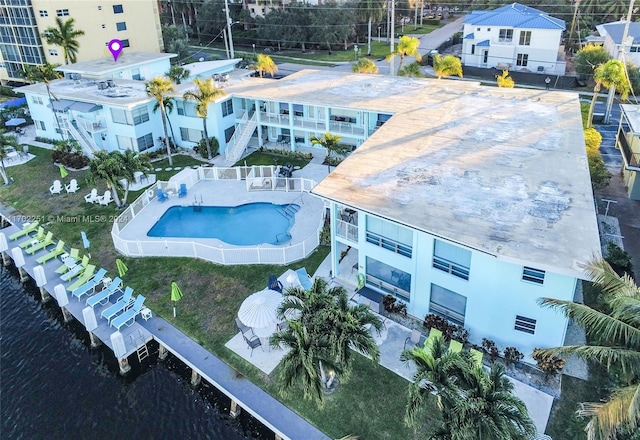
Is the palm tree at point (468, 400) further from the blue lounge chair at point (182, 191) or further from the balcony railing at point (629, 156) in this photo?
the blue lounge chair at point (182, 191)

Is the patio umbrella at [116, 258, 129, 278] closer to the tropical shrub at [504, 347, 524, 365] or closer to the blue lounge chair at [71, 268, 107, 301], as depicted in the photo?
the blue lounge chair at [71, 268, 107, 301]

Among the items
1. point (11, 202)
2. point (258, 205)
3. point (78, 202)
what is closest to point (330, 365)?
point (258, 205)

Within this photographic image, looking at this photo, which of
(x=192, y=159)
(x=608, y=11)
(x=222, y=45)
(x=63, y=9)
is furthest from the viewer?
(x=222, y=45)

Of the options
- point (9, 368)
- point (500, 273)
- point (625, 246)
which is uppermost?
point (500, 273)

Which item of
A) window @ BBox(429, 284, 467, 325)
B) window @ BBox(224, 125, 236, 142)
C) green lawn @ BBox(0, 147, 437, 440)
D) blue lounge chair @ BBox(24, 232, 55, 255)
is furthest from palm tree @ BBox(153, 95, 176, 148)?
window @ BBox(429, 284, 467, 325)

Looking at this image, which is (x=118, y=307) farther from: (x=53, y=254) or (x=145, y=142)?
(x=145, y=142)

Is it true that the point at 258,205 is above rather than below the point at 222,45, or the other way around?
below

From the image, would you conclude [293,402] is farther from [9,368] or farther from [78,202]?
[78,202]
